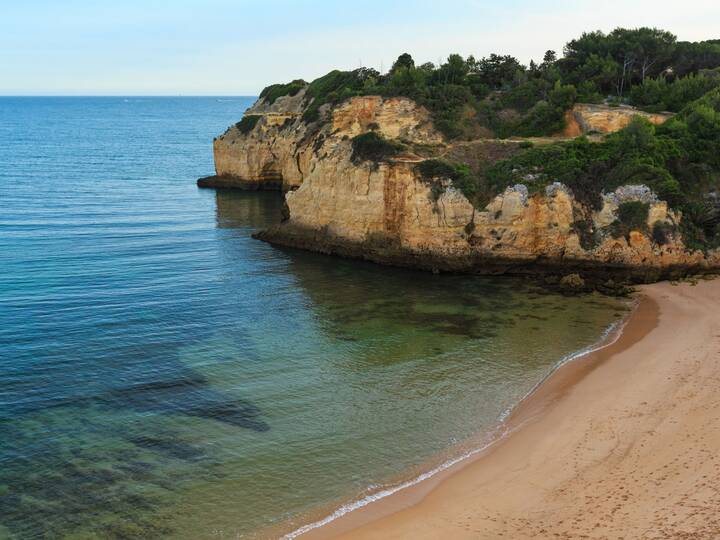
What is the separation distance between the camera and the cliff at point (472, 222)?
3353 centimetres

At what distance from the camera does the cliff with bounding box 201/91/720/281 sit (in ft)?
110

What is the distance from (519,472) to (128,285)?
22840 millimetres

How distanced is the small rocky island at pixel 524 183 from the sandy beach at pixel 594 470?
11366mm

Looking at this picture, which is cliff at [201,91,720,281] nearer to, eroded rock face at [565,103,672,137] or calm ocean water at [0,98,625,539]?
eroded rock face at [565,103,672,137]

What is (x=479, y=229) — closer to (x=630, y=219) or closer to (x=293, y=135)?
(x=630, y=219)

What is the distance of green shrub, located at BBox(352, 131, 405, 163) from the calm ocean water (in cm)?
669

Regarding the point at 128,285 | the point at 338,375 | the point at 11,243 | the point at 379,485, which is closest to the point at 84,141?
the point at 11,243

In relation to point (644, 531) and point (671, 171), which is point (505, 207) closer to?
point (671, 171)

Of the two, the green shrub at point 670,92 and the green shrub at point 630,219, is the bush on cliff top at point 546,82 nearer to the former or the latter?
the green shrub at point 670,92

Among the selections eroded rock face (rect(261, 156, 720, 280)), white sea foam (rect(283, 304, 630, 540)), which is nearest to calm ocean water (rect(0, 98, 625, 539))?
white sea foam (rect(283, 304, 630, 540))

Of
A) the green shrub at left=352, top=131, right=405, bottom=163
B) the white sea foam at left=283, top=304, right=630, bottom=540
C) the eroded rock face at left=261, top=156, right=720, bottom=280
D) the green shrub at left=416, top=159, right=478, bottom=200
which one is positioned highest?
the green shrub at left=352, top=131, right=405, bottom=163

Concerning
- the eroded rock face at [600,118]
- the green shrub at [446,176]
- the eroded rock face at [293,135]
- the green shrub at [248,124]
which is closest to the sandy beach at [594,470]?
the green shrub at [446,176]

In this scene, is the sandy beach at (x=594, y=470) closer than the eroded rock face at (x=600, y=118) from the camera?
Yes

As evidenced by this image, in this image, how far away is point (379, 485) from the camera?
1611cm
